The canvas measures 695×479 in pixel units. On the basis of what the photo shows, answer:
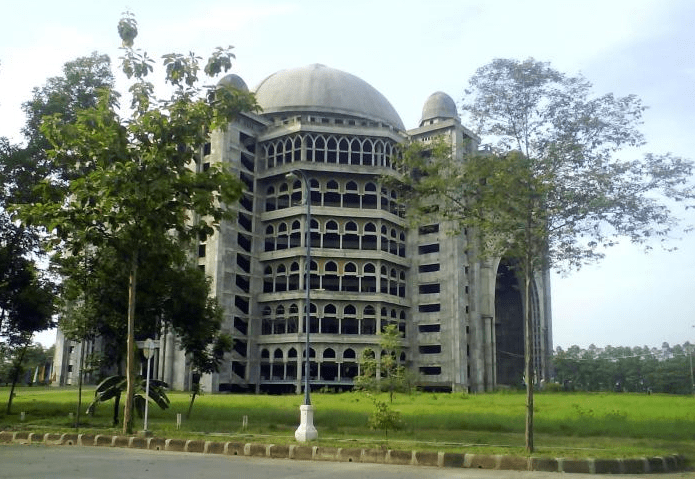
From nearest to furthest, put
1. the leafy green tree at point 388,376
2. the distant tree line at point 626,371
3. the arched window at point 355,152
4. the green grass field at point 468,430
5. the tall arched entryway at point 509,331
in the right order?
the green grass field at point 468,430 → the leafy green tree at point 388,376 → the arched window at point 355,152 → the tall arched entryway at point 509,331 → the distant tree line at point 626,371

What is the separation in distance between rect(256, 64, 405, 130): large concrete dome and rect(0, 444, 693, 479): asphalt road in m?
65.6

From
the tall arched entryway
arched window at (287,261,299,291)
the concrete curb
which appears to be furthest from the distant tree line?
the concrete curb

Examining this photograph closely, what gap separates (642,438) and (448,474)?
12267 millimetres

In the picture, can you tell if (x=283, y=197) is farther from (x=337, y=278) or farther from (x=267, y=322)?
(x=267, y=322)

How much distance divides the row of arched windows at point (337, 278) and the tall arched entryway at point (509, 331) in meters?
25.8

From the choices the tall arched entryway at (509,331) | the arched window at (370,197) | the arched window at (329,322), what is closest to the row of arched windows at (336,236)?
the arched window at (370,197)

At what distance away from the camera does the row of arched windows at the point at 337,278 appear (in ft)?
224

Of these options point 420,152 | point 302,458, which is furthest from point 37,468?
point 420,152

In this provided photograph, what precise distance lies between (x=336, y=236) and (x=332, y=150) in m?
9.13

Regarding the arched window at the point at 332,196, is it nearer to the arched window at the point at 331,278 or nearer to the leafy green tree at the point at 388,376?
the arched window at the point at 331,278

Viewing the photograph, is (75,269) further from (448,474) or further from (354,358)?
(354,358)

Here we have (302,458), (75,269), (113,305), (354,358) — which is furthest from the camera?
(354,358)

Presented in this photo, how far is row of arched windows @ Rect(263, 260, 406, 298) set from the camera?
68125 mm

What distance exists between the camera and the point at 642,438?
71.9ft
